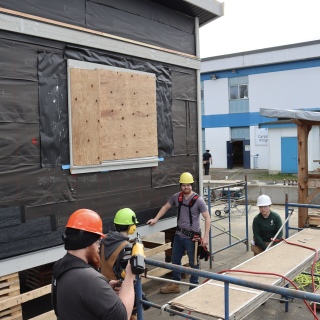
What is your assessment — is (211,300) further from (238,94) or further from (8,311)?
Result: (238,94)

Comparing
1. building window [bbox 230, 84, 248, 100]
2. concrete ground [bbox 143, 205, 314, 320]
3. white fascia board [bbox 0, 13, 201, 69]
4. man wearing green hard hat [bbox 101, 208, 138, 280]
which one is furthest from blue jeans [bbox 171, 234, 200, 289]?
building window [bbox 230, 84, 248, 100]

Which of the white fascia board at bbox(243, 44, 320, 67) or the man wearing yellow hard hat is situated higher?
the white fascia board at bbox(243, 44, 320, 67)

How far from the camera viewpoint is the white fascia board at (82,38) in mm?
4538

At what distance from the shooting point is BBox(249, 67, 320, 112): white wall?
23.9 meters

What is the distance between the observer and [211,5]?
725 cm

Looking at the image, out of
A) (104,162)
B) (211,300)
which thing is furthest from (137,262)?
(104,162)

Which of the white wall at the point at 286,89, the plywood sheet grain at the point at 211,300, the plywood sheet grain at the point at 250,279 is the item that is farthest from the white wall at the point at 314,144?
the plywood sheet grain at the point at 211,300

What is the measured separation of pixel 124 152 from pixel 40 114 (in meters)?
1.61

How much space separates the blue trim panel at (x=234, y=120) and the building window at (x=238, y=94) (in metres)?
0.47

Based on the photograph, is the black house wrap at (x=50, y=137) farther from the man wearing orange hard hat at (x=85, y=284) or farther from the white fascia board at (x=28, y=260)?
the man wearing orange hard hat at (x=85, y=284)

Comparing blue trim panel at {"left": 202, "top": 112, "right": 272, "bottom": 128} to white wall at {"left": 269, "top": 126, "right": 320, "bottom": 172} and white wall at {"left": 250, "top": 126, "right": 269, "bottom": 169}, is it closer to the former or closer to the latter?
white wall at {"left": 250, "top": 126, "right": 269, "bottom": 169}

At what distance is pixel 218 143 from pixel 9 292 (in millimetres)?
24922

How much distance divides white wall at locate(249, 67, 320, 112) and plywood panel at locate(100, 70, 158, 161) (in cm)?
2060

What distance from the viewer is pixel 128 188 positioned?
6.05 meters
